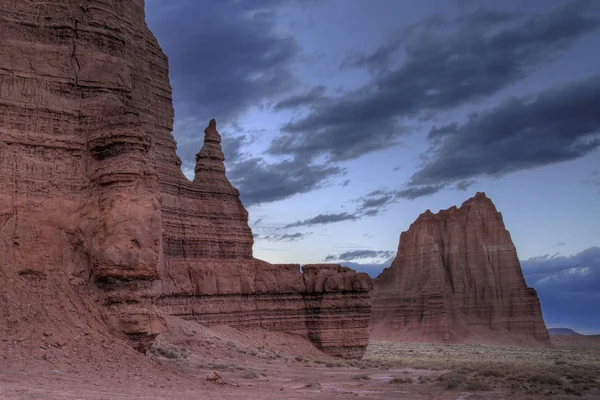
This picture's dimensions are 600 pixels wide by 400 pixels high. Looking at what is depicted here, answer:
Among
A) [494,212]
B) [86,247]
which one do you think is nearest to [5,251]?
[86,247]

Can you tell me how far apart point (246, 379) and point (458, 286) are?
7030 cm

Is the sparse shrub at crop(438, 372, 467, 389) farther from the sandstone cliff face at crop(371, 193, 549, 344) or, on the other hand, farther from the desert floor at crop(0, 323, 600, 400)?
the sandstone cliff face at crop(371, 193, 549, 344)

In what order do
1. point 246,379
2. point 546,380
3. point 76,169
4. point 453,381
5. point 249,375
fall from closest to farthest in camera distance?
point 76,169 < point 246,379 < point 453,381 < point 249,375 < point 546,380

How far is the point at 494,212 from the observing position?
91.6 meters

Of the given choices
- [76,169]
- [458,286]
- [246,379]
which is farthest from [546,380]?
[458,286]

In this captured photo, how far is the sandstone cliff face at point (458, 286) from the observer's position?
273ft

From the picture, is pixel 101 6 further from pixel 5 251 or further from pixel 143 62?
pixel 143 62

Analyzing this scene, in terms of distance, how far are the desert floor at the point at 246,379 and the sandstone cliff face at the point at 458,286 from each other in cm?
5058

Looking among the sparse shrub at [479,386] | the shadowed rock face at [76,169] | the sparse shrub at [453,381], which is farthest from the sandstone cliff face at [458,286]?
the shadowed rock face at [76,169]

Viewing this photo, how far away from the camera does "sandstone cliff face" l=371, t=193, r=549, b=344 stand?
83062 millimetres

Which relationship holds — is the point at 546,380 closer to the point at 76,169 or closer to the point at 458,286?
the point at 76,169

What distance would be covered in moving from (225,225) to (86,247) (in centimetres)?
2532

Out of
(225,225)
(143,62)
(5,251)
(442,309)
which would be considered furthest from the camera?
(442,309)

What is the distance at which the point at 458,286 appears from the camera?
87562 millimetres
